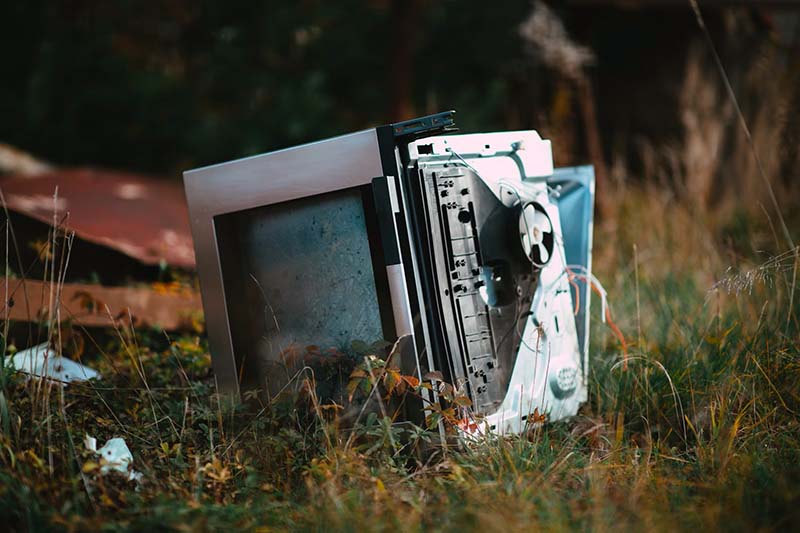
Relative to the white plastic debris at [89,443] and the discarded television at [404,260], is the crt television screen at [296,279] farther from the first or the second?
the white plastic debris at [89,443]

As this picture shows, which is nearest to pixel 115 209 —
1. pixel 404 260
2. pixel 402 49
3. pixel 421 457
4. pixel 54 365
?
pixel 54 365

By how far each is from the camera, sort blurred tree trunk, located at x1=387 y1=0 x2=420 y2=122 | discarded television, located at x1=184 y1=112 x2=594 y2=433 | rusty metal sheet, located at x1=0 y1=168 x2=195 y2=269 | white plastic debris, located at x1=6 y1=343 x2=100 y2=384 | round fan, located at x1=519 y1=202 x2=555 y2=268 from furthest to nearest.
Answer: blurred tree trunk, located at x1=387 y1=0 x2=420 y2=122 → rusty metal sheet, located at x1=0 y1=168 x2=195 y2=269 → white plastic debris, located at x1=6 y1=343 x2=100 y2=384 → round fan, located at x1=519 y1=202 x2=555 y2=268 → discarded television, located at x1=184 y1=112 x2=594 y2=433

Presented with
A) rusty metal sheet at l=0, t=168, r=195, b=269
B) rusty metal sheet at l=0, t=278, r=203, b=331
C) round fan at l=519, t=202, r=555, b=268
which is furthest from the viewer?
rusty metal sheet at l=0, t=168, r=195, b=269

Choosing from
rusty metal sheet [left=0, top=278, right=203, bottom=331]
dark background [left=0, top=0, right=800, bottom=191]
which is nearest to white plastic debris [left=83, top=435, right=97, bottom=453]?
rusty metal sheet [left=0, top=278, right=203, bottom=331]

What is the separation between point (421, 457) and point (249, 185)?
864mm

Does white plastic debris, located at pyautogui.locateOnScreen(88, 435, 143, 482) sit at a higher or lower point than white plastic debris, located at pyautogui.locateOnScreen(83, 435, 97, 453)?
lower

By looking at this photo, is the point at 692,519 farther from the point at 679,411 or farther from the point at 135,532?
the point at 135,532

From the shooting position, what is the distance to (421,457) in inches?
76.2

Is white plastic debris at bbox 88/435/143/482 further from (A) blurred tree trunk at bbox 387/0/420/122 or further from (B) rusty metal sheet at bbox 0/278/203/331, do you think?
→ (A) blurred tree trunk at bbox 387/0/420/122

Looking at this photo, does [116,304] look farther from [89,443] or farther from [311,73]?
[311,73]

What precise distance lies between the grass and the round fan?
1.53ft

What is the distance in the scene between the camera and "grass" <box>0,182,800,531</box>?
1606mm

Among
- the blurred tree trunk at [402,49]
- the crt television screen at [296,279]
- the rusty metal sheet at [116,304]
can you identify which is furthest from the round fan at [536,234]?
the blurred tree trunk at [402,49]

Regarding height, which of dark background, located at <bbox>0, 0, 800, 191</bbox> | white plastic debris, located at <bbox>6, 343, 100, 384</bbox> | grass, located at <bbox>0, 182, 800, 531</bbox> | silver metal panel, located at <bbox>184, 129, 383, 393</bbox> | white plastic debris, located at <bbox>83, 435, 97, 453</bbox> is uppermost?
dark background, located at <bbox>0, 0, 800, 191</bbox>
